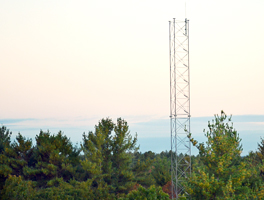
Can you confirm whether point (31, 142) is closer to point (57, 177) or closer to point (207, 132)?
point (57, 177)

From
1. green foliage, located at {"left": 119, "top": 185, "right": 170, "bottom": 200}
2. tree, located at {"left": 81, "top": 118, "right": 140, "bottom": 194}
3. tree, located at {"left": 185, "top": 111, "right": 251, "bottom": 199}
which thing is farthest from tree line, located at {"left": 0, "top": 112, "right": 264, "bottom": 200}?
green foliage, located at {"left": 119, "top": 185, "right": 170, "bottom": 200}

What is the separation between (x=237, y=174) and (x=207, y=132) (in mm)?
3376

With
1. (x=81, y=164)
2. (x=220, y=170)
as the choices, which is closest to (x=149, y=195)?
(x=220, y=170)

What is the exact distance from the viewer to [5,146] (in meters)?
40.4

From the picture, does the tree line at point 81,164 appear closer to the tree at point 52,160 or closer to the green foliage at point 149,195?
the tree at point 52,160

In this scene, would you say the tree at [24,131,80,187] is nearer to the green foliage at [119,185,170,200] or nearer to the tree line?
the tree line

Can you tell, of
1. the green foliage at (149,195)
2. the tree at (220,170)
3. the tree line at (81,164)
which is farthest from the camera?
the tree line at (81,164)

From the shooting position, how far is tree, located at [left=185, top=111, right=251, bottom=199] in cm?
2100

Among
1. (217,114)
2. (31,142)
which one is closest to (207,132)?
(217,114)

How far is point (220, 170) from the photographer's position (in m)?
21.7

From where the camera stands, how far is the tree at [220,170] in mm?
21000

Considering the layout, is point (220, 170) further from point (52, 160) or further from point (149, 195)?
point (52, 160)

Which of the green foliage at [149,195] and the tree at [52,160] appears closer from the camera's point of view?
the green foliage at [149,195]

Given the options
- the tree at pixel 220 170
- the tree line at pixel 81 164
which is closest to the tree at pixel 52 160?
the tree line at pixel 81 164
